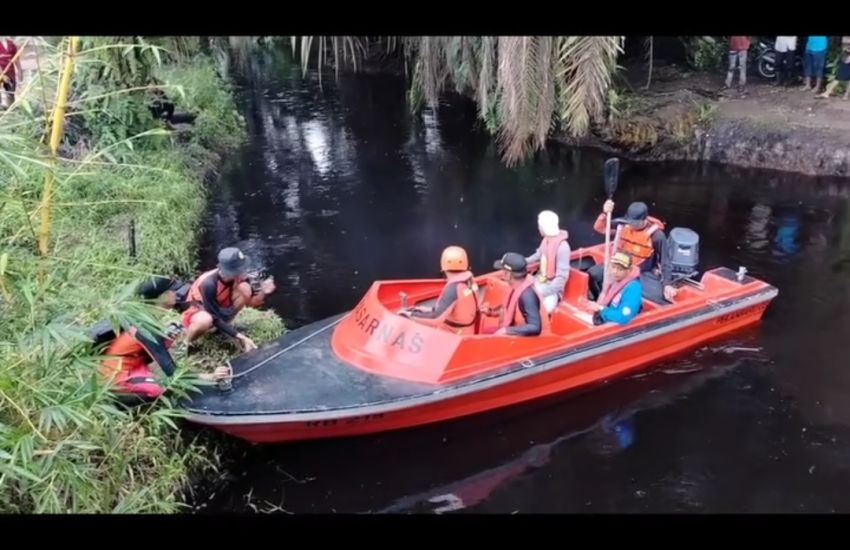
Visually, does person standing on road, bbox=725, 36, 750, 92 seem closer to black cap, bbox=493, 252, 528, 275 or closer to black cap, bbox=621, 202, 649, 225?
black cap, bbox=621, 202, 649, 225

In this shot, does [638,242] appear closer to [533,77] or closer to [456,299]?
[456,299]

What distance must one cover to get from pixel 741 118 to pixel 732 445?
8.58 meters

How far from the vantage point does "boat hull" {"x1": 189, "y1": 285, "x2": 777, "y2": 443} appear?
6172 millimetres

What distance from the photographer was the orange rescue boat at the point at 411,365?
6.25 meters

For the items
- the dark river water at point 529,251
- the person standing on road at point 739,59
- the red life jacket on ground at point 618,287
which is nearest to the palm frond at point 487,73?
the dark river water at point 529,251

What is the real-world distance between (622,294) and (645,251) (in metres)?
0.94

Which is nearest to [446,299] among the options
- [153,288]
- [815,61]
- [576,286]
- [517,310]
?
[517,310]

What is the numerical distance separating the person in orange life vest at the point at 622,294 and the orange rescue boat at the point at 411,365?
11 centimetres

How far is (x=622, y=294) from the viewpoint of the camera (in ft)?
23.9

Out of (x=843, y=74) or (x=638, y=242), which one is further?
(x=843, y=74)

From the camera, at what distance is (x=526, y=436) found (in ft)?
22.6

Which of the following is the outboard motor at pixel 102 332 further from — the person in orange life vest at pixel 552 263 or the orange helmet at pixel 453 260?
the person in orange life vest at pixel 552 263

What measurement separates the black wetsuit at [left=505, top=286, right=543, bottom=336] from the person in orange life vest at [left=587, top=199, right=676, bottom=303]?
140cm
